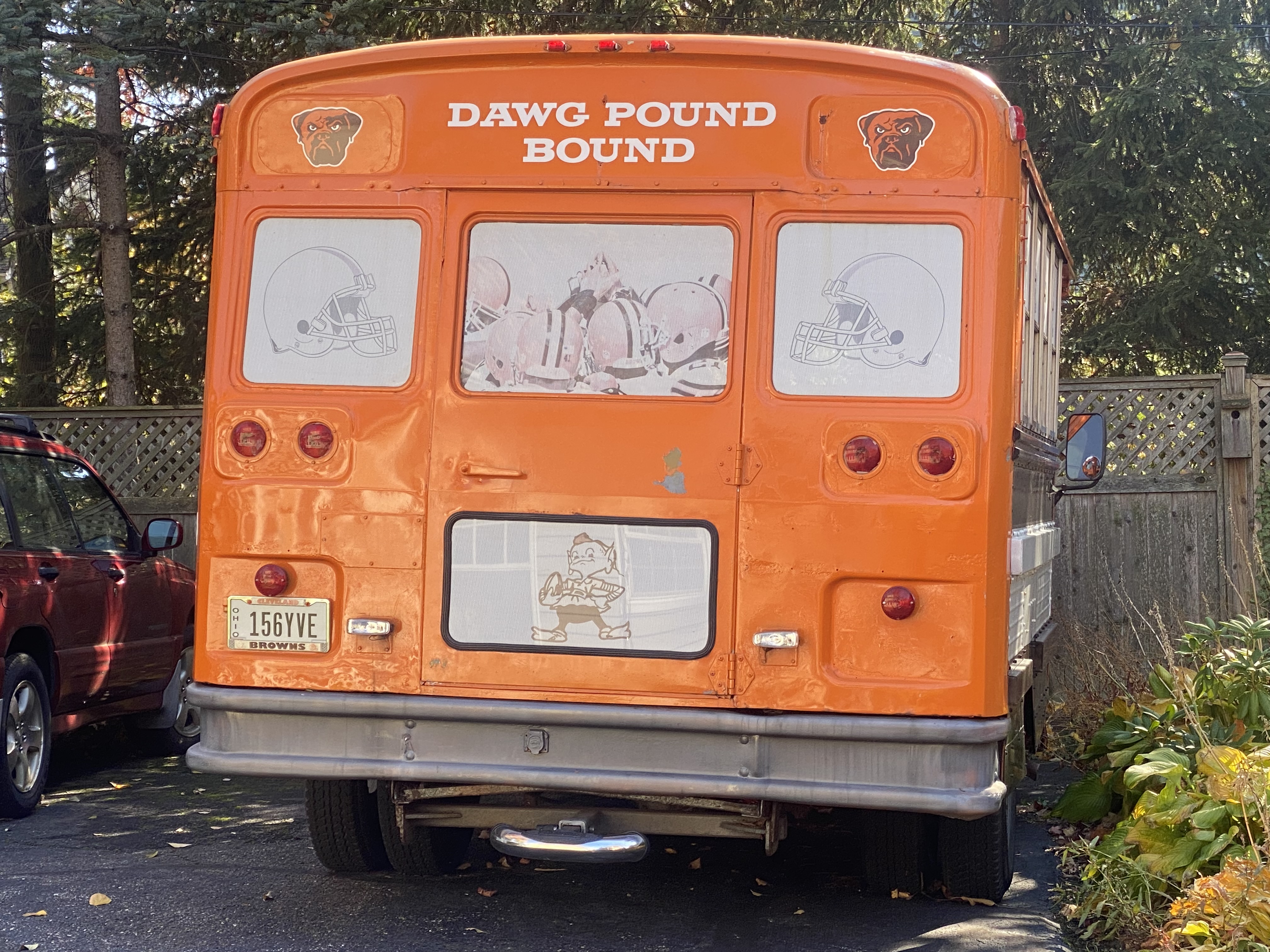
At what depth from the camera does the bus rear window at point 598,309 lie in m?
4.62

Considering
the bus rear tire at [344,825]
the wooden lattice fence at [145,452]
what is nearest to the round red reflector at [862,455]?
the bus rear tire at [344,825]

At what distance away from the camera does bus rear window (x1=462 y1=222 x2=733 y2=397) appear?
462cm

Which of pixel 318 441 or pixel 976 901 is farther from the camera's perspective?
pixel 976 901

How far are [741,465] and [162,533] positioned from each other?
4622mm

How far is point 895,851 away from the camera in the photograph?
5184mm

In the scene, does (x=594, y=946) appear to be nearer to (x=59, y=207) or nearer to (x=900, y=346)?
(x=900, y=346)

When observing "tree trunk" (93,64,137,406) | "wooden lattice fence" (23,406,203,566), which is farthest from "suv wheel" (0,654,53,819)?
"tree trunk" (93,64,137,406)

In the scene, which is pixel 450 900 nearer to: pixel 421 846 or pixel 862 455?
pixel 421 846

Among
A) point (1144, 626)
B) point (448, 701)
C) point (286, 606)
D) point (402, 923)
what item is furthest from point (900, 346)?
point (1144, 626)

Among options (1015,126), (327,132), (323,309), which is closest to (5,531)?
(323,309)

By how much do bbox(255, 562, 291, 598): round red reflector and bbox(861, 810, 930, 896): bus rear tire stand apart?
2136mm

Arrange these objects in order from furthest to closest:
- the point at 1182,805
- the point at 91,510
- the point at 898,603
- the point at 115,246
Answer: the point at 115,246
the point at 91,510
the point at 1182,805
the point at 898,603

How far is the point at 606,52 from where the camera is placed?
4.72m

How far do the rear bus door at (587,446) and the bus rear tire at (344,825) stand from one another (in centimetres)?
103
